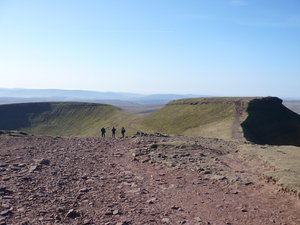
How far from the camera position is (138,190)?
13.7 m

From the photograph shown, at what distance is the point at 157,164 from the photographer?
61.6 ft

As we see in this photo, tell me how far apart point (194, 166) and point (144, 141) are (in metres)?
9.88

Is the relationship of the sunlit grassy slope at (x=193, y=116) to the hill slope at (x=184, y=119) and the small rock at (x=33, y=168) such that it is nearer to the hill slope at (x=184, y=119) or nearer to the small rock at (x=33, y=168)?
the hill slope at (x=184, y=119)

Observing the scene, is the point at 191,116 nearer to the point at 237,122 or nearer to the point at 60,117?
the point at 237,122

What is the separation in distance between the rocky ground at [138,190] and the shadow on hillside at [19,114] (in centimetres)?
12125

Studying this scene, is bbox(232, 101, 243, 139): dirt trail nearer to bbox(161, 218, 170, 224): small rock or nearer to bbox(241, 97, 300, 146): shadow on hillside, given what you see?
bbox(241, 97, 300, 146): shadow on hillside

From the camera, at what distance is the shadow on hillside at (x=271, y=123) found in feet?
208

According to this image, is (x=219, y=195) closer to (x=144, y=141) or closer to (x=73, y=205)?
(x=73, y=205)

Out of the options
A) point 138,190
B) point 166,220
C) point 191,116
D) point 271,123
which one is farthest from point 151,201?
point 191,116

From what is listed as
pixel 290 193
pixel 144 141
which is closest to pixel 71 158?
pixel 144 141

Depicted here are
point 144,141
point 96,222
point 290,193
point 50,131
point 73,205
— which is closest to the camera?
point 96,222

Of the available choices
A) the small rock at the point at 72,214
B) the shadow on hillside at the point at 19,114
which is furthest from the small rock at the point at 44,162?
the shadow on hillside at the point at 19,114

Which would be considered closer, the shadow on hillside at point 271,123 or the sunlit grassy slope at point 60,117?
the shadow on hillside at point 271,123

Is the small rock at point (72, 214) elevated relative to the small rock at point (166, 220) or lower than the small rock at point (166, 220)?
elevated
